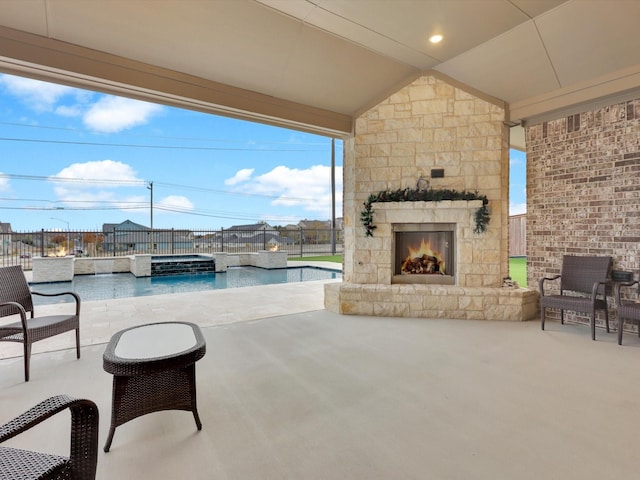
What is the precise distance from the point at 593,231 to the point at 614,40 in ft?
7.23

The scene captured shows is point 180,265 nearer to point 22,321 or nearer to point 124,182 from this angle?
point 22,321

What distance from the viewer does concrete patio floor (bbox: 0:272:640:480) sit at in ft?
5.63

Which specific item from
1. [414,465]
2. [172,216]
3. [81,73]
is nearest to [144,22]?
[81,73]

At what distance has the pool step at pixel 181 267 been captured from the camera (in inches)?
412

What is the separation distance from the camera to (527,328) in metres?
4.14

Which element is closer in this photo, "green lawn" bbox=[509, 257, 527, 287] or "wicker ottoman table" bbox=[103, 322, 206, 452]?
"wicker ottoman table" bbox=[103, 322, 206, 452]

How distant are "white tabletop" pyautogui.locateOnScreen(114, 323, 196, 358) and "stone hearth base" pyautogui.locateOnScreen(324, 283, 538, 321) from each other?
283cm

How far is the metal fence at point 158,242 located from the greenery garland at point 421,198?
715 cm

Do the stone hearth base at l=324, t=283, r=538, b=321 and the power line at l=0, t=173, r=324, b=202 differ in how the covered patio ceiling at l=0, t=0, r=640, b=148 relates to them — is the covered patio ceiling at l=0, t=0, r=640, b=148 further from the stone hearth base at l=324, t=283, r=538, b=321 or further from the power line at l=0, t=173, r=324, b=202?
the power line at l=0, t=173, r=324, b=202

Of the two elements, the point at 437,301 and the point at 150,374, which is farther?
the point at 437,301

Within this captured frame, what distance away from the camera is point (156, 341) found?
2.16 meters

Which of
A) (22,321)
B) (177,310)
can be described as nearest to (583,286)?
(177,310)

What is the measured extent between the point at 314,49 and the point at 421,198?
8.20ft

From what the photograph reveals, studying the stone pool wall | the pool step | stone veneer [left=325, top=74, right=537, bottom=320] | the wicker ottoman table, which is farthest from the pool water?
the wicker ottoman table
